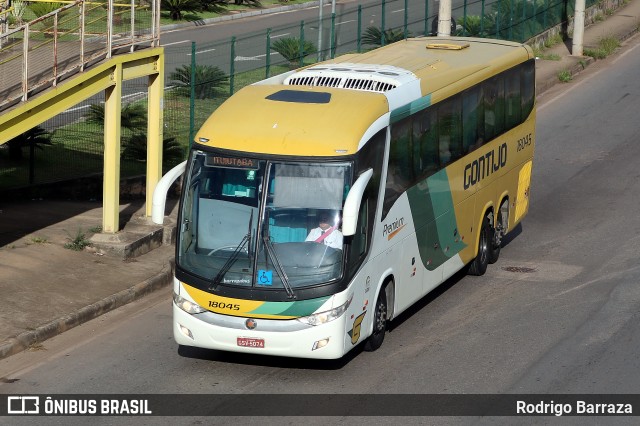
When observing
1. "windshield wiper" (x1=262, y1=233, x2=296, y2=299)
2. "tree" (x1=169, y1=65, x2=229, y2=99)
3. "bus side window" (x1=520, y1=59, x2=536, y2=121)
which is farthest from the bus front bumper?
"tree" (x1=169, y1=65, x2=229, y2=99)

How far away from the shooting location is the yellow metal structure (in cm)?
1566

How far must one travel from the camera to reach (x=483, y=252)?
1723 centimetres

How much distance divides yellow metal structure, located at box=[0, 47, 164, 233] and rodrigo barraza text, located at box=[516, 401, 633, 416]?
25.1 ft

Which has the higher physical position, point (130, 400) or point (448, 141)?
point (448, 141)

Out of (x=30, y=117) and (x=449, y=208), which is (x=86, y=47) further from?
(x=449, y=208)

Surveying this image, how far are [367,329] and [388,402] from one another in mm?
1359

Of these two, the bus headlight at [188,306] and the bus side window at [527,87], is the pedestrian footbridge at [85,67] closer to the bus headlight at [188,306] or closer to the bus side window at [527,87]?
the bus headlight at [188,306]

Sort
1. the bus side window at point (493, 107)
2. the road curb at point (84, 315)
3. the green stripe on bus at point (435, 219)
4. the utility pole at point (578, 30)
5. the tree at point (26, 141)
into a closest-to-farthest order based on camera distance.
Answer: the road curb at point (84, 315), the green stripe on bus at point (435, 219), the bus side window at point (493, 107), the tree at point (26, 141), the utility pole at point (578, 30)

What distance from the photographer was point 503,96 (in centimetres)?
1770

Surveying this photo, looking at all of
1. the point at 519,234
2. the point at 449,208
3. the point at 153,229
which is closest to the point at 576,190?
the point at 519,234

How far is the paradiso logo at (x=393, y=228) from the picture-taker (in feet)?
44.3

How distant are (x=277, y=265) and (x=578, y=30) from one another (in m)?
24.9

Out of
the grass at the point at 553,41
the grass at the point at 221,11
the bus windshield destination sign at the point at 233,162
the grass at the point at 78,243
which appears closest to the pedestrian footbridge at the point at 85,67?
the grass at the point at 78,243

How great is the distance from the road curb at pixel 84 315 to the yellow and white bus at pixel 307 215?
2003mm
